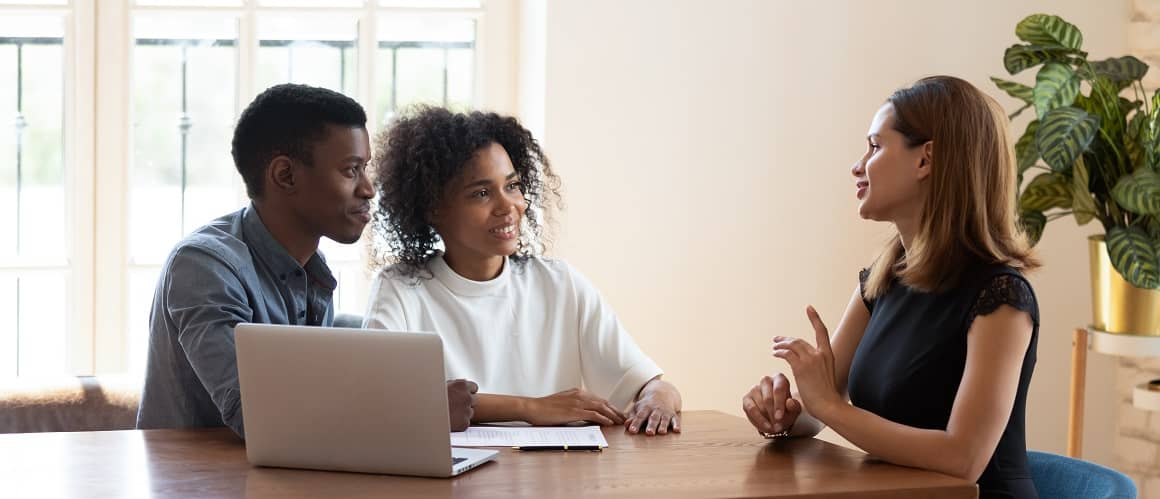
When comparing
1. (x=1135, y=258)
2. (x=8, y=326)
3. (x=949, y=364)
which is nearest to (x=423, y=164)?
(x=949, y=364)

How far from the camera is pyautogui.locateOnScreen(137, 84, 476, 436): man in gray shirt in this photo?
2.14 meters

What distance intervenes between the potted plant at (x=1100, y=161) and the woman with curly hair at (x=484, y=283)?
1524mm

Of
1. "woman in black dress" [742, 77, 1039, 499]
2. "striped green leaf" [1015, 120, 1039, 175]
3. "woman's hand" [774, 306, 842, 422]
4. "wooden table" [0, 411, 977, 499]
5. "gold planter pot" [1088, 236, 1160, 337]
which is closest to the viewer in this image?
"wooden table" [0, 411, 977, 499]

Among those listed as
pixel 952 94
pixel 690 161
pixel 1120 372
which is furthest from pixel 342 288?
pixel 1120 372

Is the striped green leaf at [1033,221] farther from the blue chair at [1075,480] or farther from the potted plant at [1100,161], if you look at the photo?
the blue chair at [1075,480]

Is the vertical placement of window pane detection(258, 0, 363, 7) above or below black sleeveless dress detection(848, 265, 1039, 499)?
above

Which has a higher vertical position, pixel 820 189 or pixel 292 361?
pixel 820 189

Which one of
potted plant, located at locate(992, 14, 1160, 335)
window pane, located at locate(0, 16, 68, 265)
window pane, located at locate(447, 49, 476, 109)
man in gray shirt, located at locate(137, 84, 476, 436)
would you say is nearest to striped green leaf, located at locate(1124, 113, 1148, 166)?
potted plant, located at locate(992, 14, 1160, 335)

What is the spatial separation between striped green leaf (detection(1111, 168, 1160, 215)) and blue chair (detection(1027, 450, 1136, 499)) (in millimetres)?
1333

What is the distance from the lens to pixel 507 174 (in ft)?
8.09

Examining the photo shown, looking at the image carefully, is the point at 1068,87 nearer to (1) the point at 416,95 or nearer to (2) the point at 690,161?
(2) the point at 690,161

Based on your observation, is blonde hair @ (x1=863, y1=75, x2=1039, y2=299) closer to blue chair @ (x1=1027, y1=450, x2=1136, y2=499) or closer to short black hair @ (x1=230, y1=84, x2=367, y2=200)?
blue chair @ (x1=1027, y1=450, x2=1136, y2=499)

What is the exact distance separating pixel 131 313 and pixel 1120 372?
10.5ft

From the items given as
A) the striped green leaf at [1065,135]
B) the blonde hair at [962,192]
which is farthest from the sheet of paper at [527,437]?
the striped green leaf at [1065,135]
